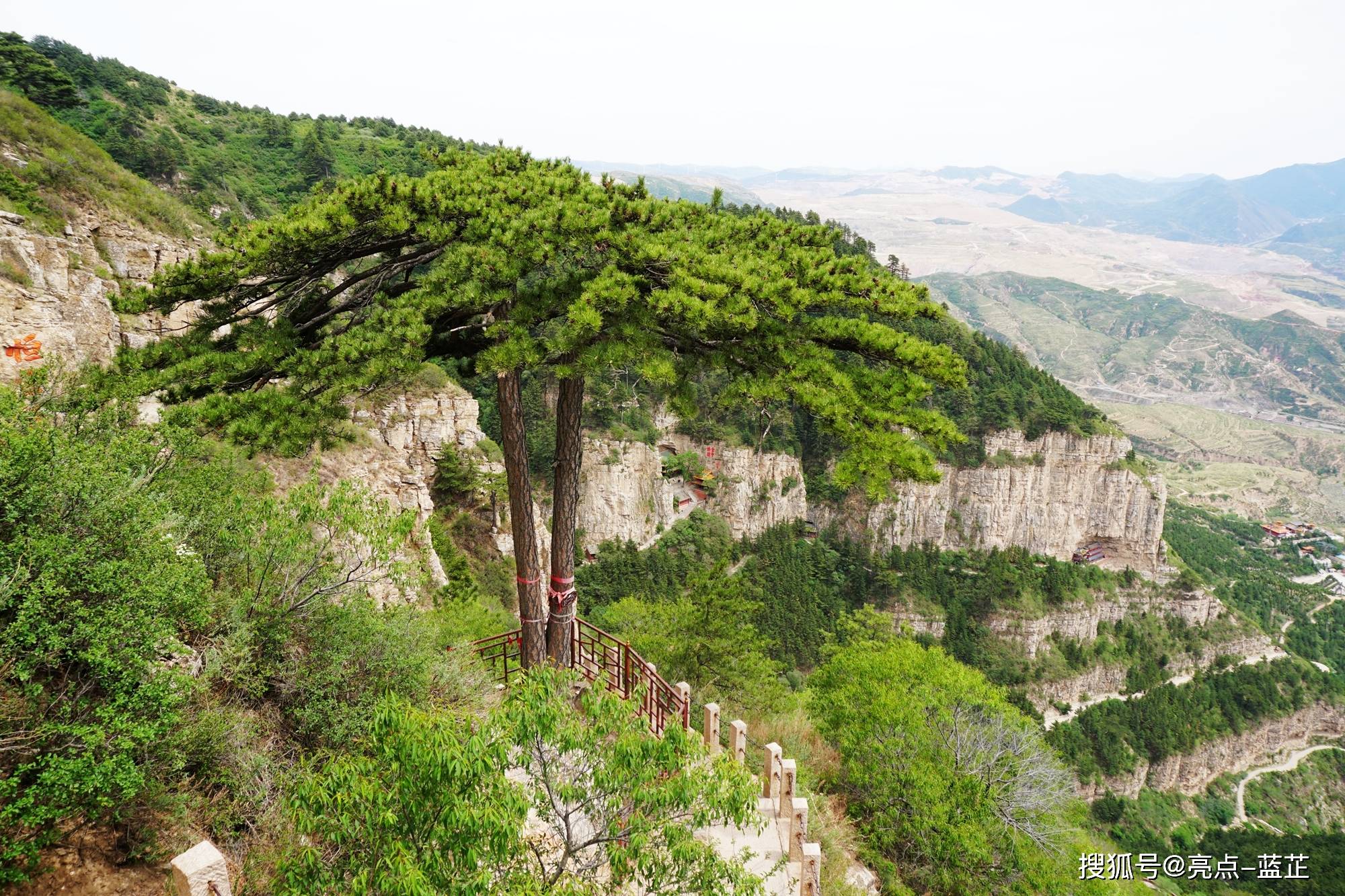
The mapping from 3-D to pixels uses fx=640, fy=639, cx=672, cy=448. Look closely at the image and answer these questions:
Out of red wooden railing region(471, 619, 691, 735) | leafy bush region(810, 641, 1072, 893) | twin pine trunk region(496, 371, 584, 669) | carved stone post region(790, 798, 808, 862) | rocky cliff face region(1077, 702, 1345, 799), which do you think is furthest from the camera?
rocky cliff face region(1077, 702, 1345, 799)

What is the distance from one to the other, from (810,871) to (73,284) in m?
21.3

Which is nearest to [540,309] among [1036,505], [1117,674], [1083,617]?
[1036,505]

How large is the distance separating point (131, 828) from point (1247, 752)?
8771cm

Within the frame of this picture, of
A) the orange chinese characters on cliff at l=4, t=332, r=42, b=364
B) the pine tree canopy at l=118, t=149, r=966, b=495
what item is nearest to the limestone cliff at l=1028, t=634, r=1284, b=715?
the pine tree canopy at l=118, t=149, r=966, b=495

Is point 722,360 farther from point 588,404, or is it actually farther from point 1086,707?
point 1086,707

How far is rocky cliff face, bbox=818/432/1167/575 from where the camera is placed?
65750 mm

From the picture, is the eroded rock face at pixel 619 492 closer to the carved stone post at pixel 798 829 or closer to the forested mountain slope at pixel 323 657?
the forested mountain slope at pixel 323 657

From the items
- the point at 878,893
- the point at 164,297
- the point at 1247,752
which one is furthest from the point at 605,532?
the point at 1247,752

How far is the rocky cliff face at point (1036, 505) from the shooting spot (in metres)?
65.8

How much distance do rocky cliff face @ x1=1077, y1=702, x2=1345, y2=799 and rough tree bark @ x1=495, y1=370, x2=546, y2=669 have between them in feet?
196

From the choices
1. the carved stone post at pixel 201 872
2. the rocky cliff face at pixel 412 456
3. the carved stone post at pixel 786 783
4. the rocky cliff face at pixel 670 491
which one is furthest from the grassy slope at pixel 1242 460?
the carved stone post at pixel 201 872

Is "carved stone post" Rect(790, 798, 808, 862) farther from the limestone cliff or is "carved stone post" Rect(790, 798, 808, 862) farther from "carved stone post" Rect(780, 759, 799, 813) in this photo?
the limestone cliff

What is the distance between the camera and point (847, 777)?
42.4ft

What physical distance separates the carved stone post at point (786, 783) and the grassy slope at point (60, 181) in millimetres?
22612
